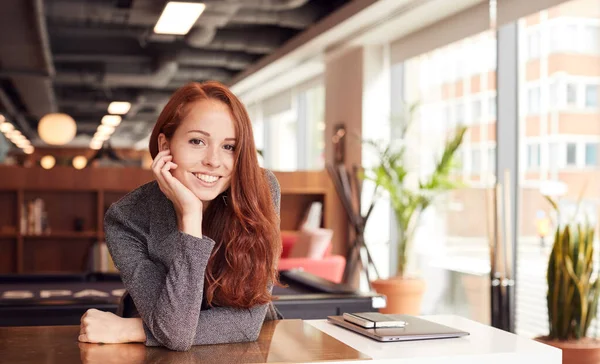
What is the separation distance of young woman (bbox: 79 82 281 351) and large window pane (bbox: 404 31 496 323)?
500cm

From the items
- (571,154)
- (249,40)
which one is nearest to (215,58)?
(249,40)

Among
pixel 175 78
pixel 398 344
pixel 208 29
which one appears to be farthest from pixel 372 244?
pixel 398 344

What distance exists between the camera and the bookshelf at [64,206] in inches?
335

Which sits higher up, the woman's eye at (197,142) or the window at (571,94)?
the window at (571,94)

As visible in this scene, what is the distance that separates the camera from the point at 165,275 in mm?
1894

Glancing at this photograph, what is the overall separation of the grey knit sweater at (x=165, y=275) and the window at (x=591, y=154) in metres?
4.07

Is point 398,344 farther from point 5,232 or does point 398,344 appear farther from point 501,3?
point 5,232

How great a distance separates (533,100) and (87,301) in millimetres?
3901

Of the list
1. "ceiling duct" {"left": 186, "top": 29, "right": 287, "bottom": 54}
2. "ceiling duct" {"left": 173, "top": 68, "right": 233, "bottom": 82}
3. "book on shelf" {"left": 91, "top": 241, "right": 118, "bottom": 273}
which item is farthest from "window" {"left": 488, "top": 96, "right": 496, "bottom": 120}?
"ceiling duct" {"left": 173, "top": 68, "right": 233, "bottom": 82}

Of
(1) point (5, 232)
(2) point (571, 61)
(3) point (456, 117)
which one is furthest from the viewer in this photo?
(1) point (5, 232)

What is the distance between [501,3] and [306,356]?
5322 millimetres

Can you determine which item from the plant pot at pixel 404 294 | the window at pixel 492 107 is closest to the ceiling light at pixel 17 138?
the plant pot at pixel 404 294

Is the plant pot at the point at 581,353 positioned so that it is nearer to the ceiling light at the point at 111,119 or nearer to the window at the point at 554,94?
the window at the point at 554,94

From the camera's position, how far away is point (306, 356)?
1686 millimetres
